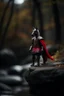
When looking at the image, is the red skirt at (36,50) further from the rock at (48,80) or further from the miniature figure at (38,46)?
the rock at (48,80)

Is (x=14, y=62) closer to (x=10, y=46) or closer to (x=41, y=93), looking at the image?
(x=10, y=46)

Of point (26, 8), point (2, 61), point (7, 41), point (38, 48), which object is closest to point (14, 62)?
point (2, 61)

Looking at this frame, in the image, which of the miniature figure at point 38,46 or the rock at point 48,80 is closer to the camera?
the rock at point 48,80

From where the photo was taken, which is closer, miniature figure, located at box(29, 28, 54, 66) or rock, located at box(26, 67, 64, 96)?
rock, located at box(26, 67, 64, 96)

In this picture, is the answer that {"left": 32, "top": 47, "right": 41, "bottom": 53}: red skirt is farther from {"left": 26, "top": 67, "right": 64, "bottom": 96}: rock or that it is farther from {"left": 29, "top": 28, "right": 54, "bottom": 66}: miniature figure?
{"left": 26, "top": 67, "right": 64, "bottom": 96}: rock

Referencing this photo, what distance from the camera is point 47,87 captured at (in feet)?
45.0

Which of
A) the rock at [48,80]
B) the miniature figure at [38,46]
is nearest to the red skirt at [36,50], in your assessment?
the miniature figure at [38,46]

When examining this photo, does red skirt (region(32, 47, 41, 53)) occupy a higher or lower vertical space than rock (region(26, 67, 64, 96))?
higher

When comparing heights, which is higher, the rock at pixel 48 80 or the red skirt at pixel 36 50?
the red skirt at pixel 36 50

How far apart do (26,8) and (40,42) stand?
123 feet

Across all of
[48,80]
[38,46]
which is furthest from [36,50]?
[48,80]

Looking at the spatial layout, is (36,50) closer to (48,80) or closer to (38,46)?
(38,46)

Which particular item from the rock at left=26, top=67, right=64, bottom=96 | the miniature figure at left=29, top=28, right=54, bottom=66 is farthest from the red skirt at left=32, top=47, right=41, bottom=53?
the rock at left=26, top=67, right=64, bottom=96

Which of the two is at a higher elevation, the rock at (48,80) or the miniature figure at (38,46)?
the miniature figure at (38,46)
